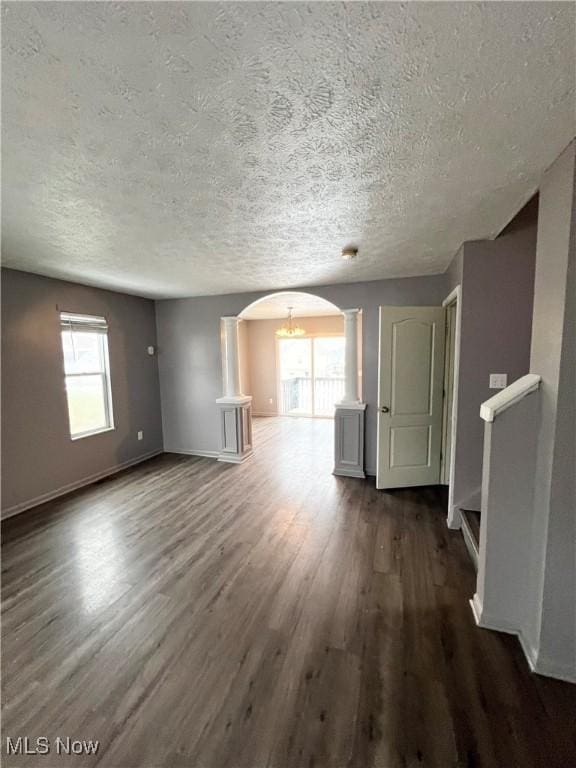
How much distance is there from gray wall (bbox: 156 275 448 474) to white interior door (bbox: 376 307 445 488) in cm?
53

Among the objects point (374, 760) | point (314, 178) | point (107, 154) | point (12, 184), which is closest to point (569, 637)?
point (374, 760)

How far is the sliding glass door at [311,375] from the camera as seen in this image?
25.6ft

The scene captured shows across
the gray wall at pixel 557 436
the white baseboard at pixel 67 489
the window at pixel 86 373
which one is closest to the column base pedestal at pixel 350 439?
the gray wall at pixel 557 436

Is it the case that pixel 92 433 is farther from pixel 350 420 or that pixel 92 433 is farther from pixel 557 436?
pixel 557 436

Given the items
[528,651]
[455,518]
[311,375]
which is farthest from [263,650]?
[311,375]

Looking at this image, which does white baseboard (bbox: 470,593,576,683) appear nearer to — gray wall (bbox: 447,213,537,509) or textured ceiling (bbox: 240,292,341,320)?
gray wall (bbox: 447,213,537,509)

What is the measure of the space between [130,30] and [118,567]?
9.40 ft

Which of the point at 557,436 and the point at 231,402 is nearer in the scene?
the point at 557,436

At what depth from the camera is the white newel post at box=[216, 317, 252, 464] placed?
4.64m

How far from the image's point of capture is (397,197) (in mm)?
1807

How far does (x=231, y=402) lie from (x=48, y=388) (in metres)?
2.14

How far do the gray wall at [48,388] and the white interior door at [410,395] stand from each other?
3452mm

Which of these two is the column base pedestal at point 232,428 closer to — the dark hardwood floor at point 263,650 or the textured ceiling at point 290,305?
the textured ceiling at point 290,305

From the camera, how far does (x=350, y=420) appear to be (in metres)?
4.04
